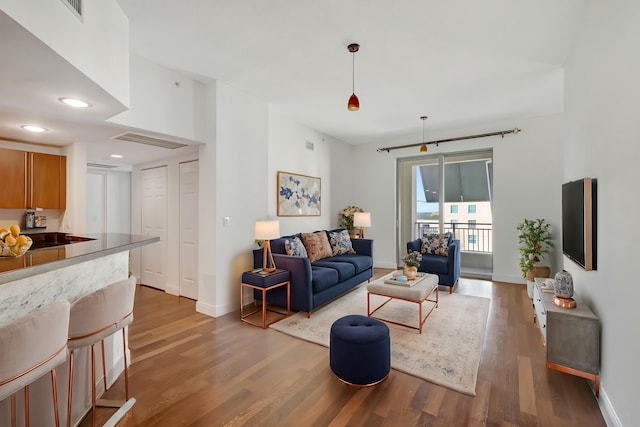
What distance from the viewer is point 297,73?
138 inches

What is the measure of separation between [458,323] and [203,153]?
3.79 m

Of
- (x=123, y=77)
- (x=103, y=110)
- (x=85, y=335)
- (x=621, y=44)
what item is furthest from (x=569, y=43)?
(x=85, y=335)

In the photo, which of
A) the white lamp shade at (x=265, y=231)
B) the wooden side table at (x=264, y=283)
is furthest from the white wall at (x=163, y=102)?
A: the wooden side table at (x=264, y=283)

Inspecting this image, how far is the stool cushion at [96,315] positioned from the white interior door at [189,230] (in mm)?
2597

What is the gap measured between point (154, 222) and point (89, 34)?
360cm

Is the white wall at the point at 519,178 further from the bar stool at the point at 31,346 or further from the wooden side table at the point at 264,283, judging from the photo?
the bar stool at the point at 31,346

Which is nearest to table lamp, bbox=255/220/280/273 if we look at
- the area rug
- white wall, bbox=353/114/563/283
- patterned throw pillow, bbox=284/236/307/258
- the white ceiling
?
patterned throw pillow, bbox=284/236/307/258

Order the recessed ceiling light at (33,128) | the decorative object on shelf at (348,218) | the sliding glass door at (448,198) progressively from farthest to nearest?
1. the decorative object on shelf at (348,218)
2. the sliding glass door at (448,198)
3. the recessed ceiling light at (33,128)

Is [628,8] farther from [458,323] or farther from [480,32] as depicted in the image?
[458,323]

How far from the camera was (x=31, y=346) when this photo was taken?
1.18m

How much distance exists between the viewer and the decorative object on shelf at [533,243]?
4.55 metres

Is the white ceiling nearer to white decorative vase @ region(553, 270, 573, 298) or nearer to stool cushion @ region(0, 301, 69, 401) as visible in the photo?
stool cushion @ region(0, 301, 69, 401)

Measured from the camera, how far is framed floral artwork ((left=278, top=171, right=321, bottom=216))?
499cm

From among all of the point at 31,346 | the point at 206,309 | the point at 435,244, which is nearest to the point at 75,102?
the point at 31,346
